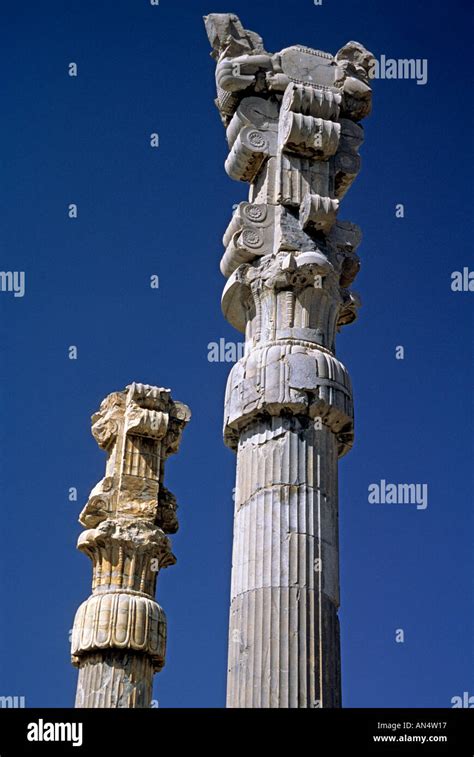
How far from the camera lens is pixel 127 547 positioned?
23.4 metres

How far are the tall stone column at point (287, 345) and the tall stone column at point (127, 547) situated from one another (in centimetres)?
729

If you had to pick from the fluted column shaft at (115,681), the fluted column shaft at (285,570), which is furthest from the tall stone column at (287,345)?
the fluted column shaft at (115,681)

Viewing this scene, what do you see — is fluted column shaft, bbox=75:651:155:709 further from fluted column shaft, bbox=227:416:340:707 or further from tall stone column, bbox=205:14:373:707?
fluted column shaft, bbox=227:416:340:707

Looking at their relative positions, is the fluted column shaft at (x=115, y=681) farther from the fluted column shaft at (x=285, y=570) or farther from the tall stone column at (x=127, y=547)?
the fluted column shaft at (x=285, y=570)

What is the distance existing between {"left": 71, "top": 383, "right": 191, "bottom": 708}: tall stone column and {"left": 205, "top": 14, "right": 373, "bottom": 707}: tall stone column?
7.29 m

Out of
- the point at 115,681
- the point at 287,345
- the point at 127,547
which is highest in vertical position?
the point at 287,345

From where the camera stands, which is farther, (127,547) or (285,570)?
(127,547)

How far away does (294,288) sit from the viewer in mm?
16750

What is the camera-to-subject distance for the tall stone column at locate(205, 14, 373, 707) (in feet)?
48.0

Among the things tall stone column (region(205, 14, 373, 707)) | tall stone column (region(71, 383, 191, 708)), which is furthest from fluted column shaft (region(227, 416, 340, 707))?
tall stone column (region(71, 383, 191, 708))

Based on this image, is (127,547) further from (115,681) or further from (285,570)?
(285,570)

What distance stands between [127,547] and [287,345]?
27.6 ft

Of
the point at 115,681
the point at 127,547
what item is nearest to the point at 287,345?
the point at 127,547
